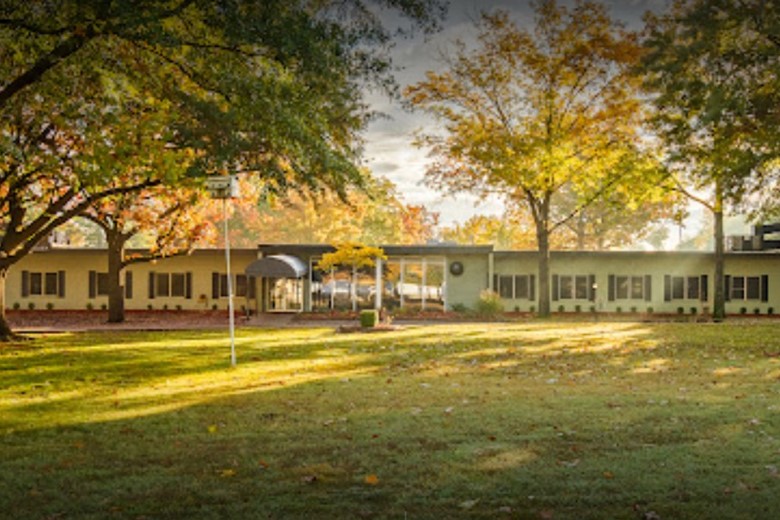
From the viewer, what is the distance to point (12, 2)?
34.5 feet

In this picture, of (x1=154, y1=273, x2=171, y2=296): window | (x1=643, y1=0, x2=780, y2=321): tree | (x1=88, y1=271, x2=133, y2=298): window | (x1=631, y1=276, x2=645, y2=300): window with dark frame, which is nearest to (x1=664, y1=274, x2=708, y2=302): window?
(x1=631, y1=276, x2=645, y2=300): window with dark frame

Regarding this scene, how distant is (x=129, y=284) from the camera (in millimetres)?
37594

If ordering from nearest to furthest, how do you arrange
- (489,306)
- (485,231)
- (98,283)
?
(489,306) → (98,283) → (485,231)

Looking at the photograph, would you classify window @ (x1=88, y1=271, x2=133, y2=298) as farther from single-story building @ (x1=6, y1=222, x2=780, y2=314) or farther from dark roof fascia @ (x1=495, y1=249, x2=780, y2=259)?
dark roof fascia @ (x1=495, y1=249, x2=780, y2=259)

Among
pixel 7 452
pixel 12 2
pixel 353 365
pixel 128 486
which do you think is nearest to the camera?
pixel 128 486

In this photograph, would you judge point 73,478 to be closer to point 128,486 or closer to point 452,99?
point 128,486

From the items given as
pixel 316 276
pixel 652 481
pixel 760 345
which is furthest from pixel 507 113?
pixel 652 481

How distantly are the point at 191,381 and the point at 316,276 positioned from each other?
2432 centimetres

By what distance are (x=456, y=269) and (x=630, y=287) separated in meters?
9.53

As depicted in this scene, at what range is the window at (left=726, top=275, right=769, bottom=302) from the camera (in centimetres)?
3575

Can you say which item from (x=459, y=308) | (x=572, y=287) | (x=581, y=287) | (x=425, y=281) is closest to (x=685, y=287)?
(x=581, y=287)

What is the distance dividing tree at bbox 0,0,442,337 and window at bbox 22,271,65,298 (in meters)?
23.9

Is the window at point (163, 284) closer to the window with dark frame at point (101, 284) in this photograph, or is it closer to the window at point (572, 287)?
the window with dark frame at point (101, 284)

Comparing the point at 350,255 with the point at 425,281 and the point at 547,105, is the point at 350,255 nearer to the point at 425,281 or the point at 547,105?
the point at 425,281
